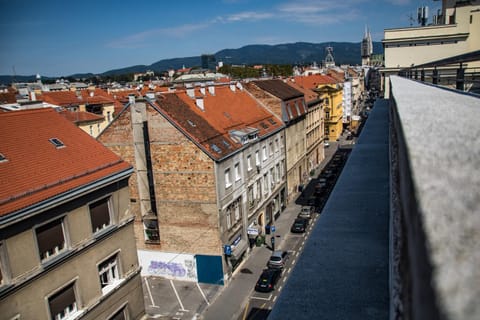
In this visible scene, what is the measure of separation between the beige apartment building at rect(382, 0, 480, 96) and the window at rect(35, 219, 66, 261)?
2523 centimetres

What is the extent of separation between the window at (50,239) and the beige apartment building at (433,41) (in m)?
25.2

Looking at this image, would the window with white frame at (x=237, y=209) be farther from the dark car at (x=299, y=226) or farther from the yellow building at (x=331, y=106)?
the yellow building at (x=331, y=106)

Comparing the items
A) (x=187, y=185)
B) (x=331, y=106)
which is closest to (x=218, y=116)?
(x=187, y=185)

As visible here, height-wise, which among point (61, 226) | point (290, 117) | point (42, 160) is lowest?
point (61, 226)

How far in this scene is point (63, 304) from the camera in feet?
43.4

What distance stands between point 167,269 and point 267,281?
21.8ft

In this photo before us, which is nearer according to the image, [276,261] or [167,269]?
[167,269]

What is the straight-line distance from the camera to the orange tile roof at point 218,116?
79.6 ft

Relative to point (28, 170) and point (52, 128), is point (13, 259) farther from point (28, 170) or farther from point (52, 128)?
point (52, 128)

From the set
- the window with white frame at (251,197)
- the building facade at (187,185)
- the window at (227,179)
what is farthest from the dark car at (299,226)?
the window at (227,179)

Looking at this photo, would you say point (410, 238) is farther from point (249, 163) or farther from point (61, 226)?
point (249, 163)

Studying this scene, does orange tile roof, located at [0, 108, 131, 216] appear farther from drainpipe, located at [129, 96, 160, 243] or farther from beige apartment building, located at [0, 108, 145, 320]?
drainpipe, located at [129, 96, 160, 243]

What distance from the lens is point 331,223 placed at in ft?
16.3

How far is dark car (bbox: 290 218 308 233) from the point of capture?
103 ft
